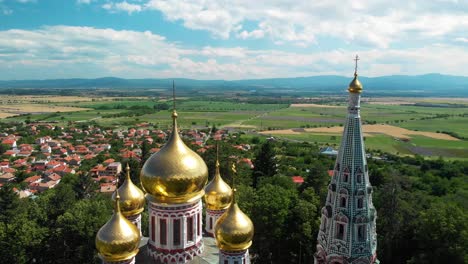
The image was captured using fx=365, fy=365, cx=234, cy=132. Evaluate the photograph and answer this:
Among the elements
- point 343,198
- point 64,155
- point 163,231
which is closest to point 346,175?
point 343,198

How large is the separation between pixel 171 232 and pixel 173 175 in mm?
2539

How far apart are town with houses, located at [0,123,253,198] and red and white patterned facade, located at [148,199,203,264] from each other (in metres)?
23.2

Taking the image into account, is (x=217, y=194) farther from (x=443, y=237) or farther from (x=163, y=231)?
(x=443, y=237)

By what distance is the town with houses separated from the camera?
51250 millimetres

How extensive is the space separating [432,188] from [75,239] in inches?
1559

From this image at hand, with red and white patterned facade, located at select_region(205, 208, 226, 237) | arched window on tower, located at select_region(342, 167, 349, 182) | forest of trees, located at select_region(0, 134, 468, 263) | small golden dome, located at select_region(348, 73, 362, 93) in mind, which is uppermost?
small golden dome, located at select_region(348, 73, 362, 93)

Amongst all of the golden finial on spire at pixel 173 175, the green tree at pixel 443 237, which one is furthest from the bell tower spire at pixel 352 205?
the green tree at pixel 443 237

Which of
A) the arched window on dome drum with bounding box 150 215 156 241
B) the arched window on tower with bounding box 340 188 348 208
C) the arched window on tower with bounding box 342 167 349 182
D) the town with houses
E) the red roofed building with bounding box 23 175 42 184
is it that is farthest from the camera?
the town with houses

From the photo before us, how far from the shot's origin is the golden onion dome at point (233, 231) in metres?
14.9

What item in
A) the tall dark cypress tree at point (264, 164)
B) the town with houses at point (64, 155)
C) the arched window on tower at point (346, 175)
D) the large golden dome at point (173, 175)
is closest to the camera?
the large golden dome at point (173, 175)

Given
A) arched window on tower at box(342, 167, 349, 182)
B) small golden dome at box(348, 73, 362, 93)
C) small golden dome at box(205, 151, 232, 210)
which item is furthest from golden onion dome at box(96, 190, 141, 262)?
small golden dome at box(348, 73, 362, 93)

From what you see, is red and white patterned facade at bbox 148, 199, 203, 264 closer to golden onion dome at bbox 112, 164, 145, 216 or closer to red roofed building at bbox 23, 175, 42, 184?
golden onion dome at bbox 112, 164, 145, 216

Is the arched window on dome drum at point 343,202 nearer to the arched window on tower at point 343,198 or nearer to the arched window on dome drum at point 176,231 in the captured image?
the arched window on tower at point 343,198

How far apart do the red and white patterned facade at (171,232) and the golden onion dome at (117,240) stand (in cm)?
123
